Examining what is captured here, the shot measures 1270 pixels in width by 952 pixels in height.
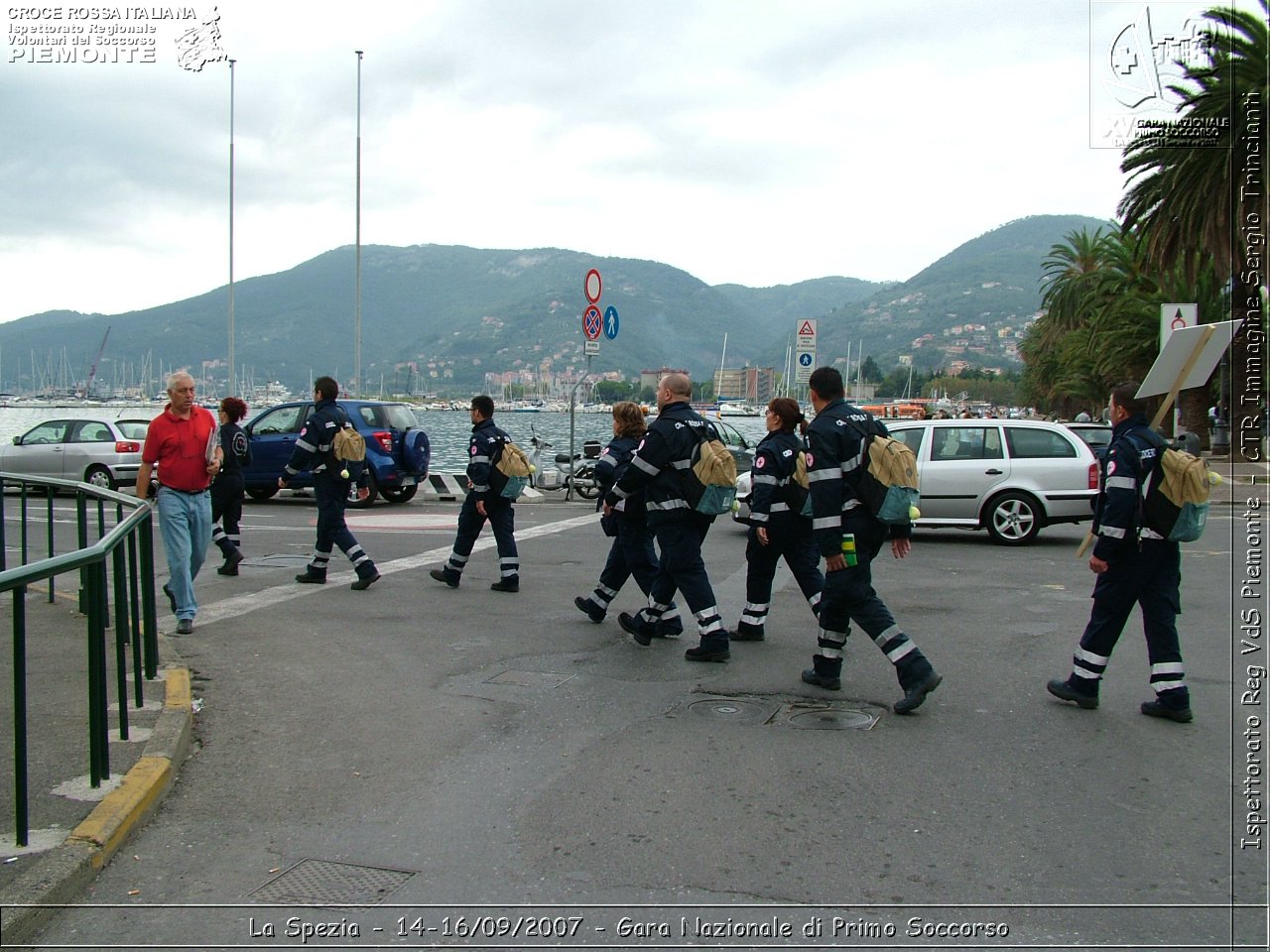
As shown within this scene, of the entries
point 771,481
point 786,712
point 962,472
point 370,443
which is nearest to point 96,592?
point 786,712

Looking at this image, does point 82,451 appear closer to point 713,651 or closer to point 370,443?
point 370,443

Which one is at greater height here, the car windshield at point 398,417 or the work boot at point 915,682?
the car windshield at point 398,417

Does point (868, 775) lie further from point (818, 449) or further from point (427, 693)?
point (427, 693)

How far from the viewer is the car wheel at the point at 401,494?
2062 cm

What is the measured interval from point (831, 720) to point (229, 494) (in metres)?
7.57

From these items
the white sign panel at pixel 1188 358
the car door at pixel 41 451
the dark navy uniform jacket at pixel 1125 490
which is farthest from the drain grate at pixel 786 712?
the car door at pixel 41 451

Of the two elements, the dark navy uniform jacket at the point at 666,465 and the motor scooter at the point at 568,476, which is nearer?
the dark navy uniform jacket at the point at 666,465

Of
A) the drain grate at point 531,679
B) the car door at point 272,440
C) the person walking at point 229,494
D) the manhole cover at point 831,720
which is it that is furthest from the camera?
the car door at point 272,440

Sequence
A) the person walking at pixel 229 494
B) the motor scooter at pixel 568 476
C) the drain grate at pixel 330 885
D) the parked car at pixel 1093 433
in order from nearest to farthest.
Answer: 1. the drain grate at pixel 330 885
2. the person walking at pixel 229 494
3. the parked car at pixel 1093 433
4. the motor scooter at pixel 568 476

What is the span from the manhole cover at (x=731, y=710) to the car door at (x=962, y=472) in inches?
336

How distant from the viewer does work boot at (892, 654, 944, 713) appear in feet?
20.3

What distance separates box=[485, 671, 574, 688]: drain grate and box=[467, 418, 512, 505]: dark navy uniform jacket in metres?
3.22

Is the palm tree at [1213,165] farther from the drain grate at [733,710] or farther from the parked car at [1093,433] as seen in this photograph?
the drain grate at [733,710]

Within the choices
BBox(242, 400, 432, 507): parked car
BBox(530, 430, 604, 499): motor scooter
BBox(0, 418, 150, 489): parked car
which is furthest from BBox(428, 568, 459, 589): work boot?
BBox(0, 418, 150, 489): parked car
